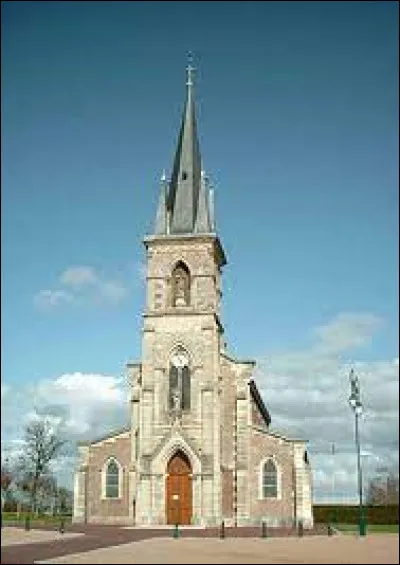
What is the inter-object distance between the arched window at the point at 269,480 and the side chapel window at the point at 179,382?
6497 mm

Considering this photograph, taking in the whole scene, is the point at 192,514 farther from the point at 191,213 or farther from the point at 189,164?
the point at 189,164

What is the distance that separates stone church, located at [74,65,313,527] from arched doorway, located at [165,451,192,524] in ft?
0.19

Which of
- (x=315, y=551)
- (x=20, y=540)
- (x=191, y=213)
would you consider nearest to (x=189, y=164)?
(x=191, y=213)

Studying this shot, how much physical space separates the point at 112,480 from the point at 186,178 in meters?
21.0

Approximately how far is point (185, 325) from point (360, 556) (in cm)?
2770

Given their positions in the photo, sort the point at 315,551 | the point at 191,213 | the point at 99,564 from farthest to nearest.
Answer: the point at 191,213 < the point at 315,551 < the point at 99,564

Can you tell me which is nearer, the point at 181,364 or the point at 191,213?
the point at 181,364

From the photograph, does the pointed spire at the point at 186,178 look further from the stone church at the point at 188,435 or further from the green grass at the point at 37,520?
the green grass at the point at 37,520

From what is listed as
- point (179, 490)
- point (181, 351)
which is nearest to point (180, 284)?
point (181, 351)

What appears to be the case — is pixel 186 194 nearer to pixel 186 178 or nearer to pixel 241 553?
pixel 186 178

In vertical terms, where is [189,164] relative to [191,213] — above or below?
above

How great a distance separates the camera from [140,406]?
4591cm

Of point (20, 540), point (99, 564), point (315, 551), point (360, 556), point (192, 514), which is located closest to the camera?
point (99, 564)

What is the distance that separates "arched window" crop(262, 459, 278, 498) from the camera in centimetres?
4644
